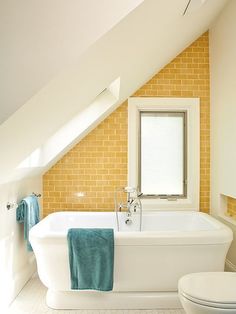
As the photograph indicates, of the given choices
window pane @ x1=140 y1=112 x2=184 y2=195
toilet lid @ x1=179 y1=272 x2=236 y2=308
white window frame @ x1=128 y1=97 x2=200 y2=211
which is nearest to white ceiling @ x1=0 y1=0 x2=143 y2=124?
toilet lid @ x1=179 y1=272 x2=236 y2=308

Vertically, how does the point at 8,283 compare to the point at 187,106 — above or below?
below

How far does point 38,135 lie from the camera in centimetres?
248

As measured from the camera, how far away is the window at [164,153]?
14.9ft

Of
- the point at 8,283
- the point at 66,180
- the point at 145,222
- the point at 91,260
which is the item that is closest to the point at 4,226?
the point at 8,283

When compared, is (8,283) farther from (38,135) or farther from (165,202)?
(165,202)

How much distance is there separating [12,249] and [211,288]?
2.01m

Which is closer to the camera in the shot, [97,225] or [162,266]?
[162,266]

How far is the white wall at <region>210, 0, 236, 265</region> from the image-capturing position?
12.1ft

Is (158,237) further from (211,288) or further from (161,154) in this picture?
(161,154)

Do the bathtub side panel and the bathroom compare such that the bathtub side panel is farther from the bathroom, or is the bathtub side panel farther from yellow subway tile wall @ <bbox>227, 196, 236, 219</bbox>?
yellow subway tile wall @ <bbox>227, 196, 236, 219</bbox>

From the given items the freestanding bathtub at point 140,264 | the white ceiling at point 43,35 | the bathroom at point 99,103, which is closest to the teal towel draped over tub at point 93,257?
the freestanding bathtub at point 140,264

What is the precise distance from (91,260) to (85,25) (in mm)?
2206

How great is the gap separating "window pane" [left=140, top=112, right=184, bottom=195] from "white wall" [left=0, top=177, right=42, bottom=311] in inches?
64.8

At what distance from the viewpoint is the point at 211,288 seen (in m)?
2.30
